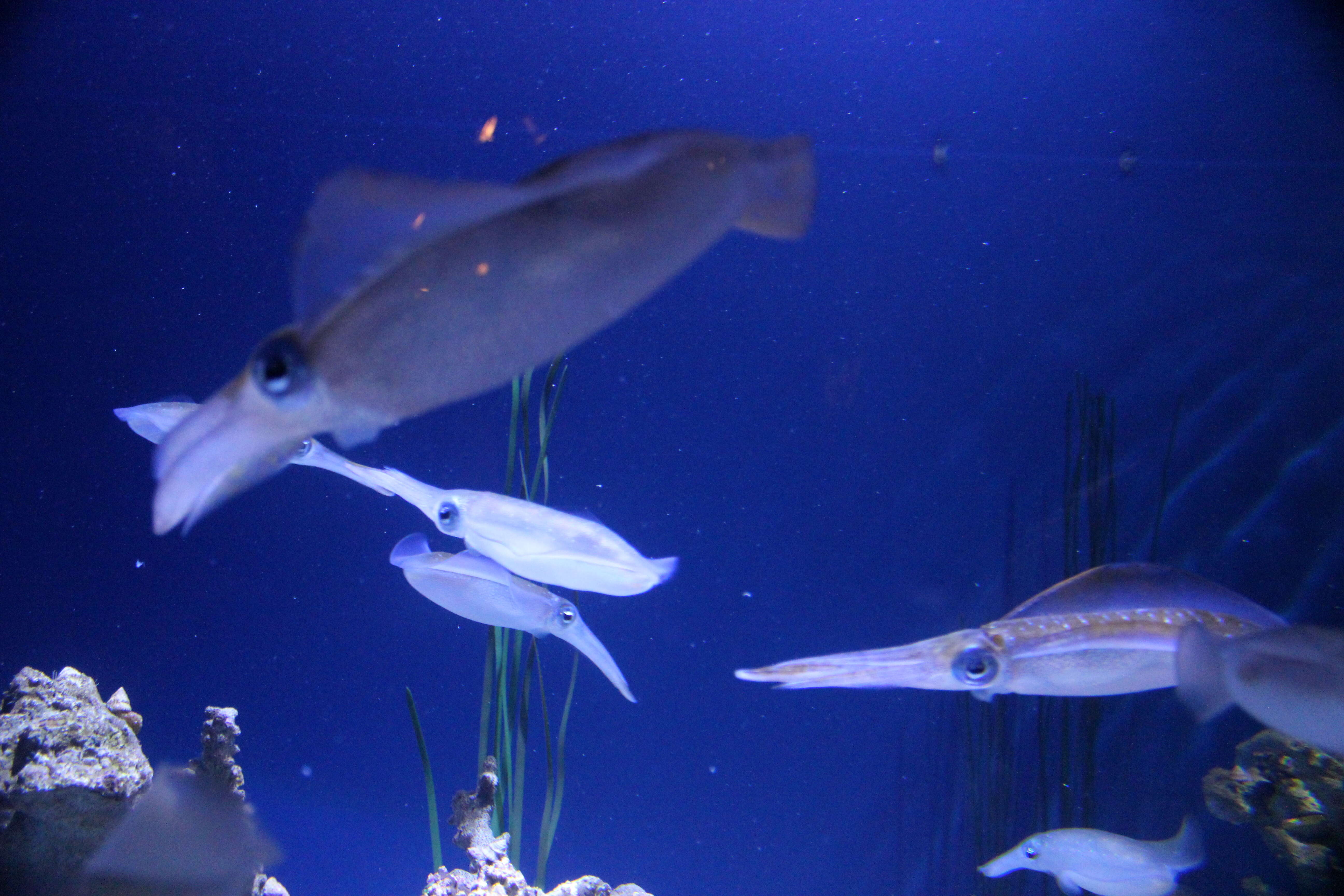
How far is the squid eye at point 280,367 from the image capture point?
2.48 ft

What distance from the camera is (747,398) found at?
5402mm

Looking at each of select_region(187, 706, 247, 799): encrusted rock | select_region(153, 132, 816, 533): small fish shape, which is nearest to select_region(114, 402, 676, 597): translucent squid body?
select_region(153, 132, 816, 533): small fish shape

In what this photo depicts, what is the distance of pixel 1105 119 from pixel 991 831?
17.8 ft

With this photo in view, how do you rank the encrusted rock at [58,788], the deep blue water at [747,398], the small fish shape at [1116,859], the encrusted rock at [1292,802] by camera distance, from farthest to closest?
1. the deep blue water at [747,398]
2. the small fish shape at [1116,859]
3. the encrusted rock at [1292,802]
4. the encrusted rock at [58,788]

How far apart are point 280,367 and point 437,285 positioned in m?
0.20

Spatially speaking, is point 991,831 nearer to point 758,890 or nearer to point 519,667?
point 758,890

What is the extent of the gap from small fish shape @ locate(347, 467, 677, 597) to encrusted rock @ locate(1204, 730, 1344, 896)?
116 inches

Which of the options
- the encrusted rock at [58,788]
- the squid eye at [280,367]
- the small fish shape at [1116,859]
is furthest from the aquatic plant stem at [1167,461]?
the encrusted rock at [58,788]

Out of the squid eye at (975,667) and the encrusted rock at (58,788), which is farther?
the encrusted rock at (58,788)

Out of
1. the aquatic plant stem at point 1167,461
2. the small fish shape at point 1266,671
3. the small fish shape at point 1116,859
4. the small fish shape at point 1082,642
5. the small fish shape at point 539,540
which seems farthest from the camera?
the aquatic plant stem at point 1167,461

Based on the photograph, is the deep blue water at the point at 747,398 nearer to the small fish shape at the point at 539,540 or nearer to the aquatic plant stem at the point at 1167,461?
the aquatic plant stem at the point at 1167,461

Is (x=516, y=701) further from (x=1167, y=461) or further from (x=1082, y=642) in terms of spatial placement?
(x=1167, y=461)

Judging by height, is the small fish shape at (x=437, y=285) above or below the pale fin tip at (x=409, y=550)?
below

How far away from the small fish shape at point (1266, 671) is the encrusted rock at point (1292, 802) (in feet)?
6.34
